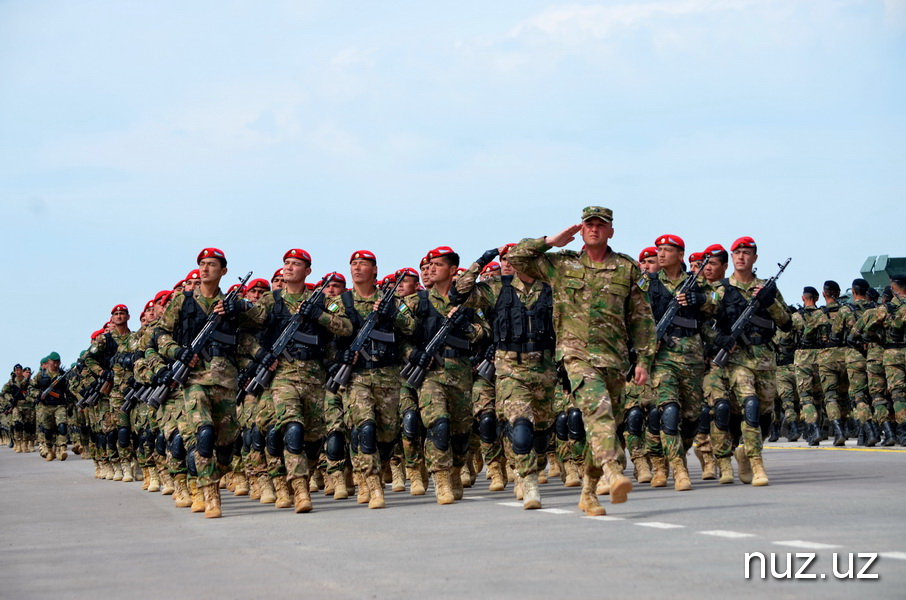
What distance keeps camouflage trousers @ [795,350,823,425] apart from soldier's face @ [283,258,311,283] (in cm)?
1145

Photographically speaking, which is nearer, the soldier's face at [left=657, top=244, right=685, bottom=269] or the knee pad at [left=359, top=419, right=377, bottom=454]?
the knee pad at [left=359, top=419, right=377, bottom=454]

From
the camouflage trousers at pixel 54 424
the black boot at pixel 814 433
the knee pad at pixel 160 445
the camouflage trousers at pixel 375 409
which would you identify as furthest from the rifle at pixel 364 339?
the camouflage trousers at pixel 54 424

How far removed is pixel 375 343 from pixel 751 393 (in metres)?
3.68

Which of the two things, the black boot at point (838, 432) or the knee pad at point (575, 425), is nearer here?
the knee pad at point (575, 425)

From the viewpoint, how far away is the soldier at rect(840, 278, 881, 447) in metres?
21.2

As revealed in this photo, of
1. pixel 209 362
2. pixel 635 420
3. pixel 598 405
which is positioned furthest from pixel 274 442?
pixel 598 405

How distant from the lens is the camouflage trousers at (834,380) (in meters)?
22.0

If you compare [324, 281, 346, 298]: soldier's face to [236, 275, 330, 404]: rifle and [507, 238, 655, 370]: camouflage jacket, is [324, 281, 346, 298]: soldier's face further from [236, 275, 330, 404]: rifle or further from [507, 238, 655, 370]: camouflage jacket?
[507, 238, 655, 370]: camouflage jacket

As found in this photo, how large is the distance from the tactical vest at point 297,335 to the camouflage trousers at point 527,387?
2.10m

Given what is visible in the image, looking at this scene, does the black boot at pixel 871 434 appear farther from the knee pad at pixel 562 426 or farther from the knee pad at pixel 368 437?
the knee pad at pixel 368 437

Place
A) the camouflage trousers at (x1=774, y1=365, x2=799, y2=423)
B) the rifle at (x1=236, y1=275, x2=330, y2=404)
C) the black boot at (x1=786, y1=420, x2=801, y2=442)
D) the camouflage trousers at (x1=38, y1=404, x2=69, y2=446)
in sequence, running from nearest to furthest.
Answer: the rifle at (x1=236, y1=275, x2=330, y2=404)
the camouflage trousers at (x1=774, y1=365, x2=799, y2=423)
the black boot at (x1=786, y1=420, x2=801, y2=442)
the camouflage trousers at (x1=38, y1=404, x2=69, y2=446)

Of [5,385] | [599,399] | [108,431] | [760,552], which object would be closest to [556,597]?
[760,552]

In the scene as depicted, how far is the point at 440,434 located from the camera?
12977 millimetres

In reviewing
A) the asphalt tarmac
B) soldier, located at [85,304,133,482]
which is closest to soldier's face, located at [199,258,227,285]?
the asphalt tarmac
